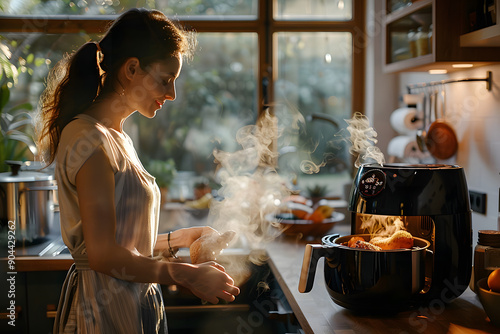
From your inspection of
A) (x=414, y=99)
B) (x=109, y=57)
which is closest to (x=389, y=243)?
(x=109, y=57)

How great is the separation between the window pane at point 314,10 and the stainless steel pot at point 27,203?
1.62 m

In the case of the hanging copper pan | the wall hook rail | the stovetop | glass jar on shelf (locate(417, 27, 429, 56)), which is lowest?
the stovetop

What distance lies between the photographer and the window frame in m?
2.87

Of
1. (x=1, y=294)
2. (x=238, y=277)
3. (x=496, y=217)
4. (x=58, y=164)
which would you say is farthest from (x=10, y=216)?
(x=496, y=217)

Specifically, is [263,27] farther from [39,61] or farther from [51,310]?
[51,310]

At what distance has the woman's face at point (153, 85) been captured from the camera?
1.14 meters

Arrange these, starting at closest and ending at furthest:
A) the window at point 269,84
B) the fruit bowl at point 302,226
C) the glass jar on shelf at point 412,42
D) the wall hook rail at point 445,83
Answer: the wall hook rail at point 445,83
the glass jar on shelf at point 412,42
the fruit bowl at point 302,226
the window at point 269,84

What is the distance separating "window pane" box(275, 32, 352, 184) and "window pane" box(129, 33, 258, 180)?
23cm

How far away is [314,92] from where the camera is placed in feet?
9.88

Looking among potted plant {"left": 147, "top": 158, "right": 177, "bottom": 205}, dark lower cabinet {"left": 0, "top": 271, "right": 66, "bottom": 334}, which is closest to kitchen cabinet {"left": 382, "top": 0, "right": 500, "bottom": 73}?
potted plant {"left": 147, "top": 158, "right": 177, "bottom": 205}

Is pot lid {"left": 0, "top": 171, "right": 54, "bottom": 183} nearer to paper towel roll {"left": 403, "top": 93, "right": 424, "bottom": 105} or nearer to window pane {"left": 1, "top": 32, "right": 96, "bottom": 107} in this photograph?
window pane {"left": 1, "top": 32, "right": 96, "bottom": 107}

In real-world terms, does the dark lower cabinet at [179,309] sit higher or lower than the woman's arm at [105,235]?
lower

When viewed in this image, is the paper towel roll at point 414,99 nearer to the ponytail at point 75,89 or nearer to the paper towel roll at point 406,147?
the paper towel roll at point 406,147

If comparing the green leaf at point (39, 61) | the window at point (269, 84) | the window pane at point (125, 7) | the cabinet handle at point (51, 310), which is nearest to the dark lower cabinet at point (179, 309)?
the cabinet handle at point (51, 310)
